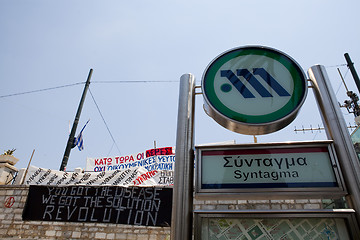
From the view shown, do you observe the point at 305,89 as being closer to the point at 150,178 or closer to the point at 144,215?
the point at 144,215

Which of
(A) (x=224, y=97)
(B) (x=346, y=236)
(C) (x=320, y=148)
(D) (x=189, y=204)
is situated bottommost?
(B) (x=346, y=236)

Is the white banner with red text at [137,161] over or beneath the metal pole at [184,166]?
over

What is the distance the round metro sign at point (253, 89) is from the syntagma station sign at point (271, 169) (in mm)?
222

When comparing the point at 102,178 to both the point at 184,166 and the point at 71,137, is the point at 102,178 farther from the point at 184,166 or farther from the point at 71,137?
the point at 184,166

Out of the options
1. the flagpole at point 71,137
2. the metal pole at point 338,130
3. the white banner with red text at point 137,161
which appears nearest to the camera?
the metal pole at point 338,130

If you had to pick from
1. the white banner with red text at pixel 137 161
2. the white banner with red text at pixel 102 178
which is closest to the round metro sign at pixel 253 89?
the white banner with red text at pixel 102 178

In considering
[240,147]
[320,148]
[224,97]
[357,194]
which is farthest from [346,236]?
[224,97]

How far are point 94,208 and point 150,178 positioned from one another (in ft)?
6.76

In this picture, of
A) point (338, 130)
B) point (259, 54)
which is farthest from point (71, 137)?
point (338, 130)

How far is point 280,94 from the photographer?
5.72 ft

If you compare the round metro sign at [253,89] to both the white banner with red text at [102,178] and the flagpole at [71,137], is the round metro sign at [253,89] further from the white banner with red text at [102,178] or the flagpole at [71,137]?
the flagpole at [71,137]

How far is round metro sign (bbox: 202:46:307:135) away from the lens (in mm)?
1683

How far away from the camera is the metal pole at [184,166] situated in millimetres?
1373

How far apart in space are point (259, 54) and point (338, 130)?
873 mm
